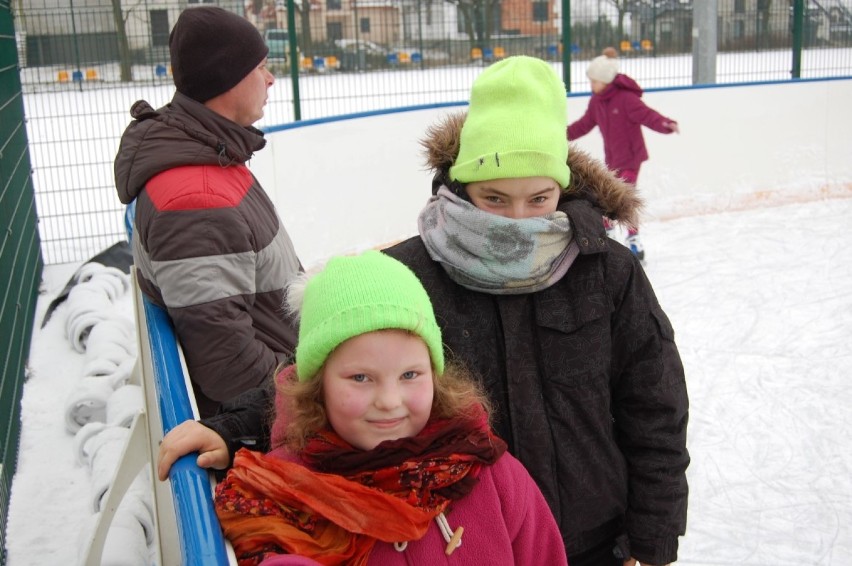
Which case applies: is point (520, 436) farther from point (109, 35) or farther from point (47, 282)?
point (109, 35)

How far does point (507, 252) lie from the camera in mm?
1692

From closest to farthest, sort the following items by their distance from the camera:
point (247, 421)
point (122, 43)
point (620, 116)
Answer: point (247, 421) → point (122, 43) → point (620, 116)

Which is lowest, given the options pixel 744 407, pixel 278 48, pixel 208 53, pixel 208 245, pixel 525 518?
pixel 744 407

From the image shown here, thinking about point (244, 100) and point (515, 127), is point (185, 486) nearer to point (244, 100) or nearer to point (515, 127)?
point (515, 127)

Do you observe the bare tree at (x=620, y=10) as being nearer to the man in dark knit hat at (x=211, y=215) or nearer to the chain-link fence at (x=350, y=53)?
the chain-link fence at (x=350, y=53)

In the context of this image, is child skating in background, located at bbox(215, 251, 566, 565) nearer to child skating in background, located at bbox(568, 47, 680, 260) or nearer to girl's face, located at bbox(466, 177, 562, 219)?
girl's face, located at bbox(466, 177, 562, 219)

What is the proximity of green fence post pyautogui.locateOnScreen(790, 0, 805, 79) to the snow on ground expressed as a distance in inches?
105

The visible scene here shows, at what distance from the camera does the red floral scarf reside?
1190 millimetres

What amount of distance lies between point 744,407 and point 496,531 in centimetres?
347

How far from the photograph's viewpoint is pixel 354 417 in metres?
1.30

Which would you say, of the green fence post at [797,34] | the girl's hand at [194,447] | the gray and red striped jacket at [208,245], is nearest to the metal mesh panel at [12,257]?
the gray and red striped jacket at [208,245]

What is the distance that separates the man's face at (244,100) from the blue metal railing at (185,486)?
2.37ft

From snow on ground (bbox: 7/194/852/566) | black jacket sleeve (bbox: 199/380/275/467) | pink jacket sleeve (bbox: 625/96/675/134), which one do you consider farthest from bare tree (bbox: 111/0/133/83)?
black jacket sleeve (bbox: 199/380/275/467)

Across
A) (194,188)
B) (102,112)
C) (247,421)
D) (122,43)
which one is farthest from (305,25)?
(247,421)
